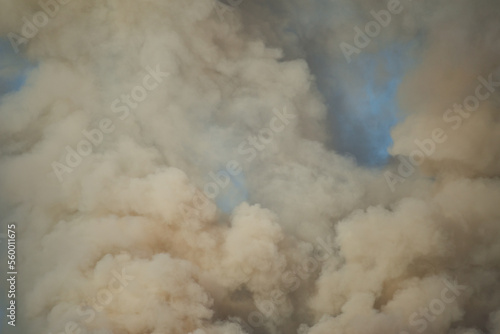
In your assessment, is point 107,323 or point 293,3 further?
point 293,3

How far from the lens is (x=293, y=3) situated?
92.0 feet

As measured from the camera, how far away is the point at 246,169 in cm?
2531

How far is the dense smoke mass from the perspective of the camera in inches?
846

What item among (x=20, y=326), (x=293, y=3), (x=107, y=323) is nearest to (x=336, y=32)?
(x=293, y=3)

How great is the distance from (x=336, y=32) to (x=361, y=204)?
1069 centimetres

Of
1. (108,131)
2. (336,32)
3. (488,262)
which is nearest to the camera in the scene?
(488,262)

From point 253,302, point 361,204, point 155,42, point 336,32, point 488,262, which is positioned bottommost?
point 253,302

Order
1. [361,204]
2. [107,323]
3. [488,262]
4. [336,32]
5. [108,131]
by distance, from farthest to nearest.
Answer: [336,32]
[361,204]
[108,131]
[488,262]
[107,323]

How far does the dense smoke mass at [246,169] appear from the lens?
2148cm

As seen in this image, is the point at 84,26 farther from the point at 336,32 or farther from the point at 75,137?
the point at 336,32

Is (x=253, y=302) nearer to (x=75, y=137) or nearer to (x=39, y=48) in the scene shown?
(x=75, y=137)

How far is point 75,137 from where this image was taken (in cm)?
2422

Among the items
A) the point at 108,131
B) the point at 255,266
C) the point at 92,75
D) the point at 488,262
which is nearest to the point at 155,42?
the point at 92,75

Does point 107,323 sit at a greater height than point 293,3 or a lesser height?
lesser
